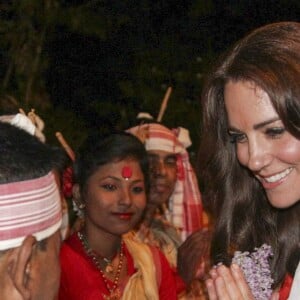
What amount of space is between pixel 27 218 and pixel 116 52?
808 cm

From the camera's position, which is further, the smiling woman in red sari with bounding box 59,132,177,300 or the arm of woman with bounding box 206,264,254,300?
the smiling woman in red sari with bounding box 59,132,177,300

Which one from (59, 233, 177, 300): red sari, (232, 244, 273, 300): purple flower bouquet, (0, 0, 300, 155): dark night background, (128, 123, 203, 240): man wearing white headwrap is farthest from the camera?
(0, 0, 300, 155): dark night background

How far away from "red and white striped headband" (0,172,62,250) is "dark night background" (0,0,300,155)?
21.3 ft

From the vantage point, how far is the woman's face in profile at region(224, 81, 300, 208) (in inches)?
120

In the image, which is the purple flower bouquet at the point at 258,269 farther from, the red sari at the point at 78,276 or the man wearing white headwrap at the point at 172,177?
the man wearing white headwrap at the point at 172,177

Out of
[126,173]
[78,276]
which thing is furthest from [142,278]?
[126,173]

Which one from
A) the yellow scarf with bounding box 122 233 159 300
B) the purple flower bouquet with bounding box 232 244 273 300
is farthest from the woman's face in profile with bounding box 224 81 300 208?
the yellow scarf with bounding box 122 233 159 300

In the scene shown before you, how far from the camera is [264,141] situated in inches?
122

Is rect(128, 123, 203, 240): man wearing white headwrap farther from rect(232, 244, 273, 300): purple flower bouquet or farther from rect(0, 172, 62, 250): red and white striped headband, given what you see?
rect(0, 172, 62, 250): red and white striped headband

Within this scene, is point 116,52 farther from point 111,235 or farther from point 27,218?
point 27,218

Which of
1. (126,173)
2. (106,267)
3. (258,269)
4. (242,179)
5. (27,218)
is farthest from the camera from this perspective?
(126,173)

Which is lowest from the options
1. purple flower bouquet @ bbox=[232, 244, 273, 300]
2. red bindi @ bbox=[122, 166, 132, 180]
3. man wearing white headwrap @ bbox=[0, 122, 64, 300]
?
purple flower bouquet @ bbox=[232, 244, 273, 300]

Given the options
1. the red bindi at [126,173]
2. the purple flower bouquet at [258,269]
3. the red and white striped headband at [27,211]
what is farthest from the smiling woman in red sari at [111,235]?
the red and white striped headband at [27,211]

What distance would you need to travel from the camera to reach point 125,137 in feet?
14.8
